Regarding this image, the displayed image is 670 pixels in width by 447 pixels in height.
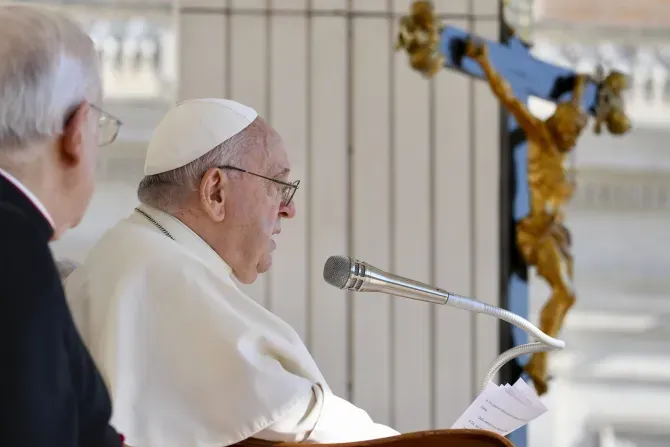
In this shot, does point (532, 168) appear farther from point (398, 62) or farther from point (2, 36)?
point (2, 36)

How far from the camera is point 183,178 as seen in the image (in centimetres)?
237

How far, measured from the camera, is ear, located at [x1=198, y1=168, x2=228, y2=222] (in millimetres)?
2340

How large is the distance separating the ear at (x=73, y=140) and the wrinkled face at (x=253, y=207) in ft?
3.15

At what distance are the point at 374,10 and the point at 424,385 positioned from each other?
1.61m

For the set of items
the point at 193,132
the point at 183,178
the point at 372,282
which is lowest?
the point at 372,282

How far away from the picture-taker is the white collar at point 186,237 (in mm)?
2281

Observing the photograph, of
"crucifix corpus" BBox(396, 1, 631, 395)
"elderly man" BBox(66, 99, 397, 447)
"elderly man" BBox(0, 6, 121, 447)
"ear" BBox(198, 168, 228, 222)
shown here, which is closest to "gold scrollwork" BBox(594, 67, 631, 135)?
"crucifix corpus" BBox(396, 1, 631, 395)

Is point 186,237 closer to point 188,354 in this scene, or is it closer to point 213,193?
point 213,193

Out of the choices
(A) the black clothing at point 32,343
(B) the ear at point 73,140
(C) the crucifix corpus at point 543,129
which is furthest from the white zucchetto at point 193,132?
(C) the crucifix corpus at point 543,129

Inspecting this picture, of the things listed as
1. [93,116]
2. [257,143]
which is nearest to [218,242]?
[257,143]

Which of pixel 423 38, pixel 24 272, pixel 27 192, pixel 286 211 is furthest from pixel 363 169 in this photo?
pixel 24 272

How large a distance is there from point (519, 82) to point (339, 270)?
2.03 m

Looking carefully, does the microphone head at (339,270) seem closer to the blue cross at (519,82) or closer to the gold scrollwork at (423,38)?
the gold scrollwork at (423,38)

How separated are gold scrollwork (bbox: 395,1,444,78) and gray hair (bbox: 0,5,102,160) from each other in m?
2.02
